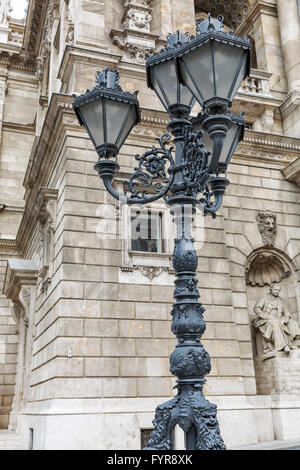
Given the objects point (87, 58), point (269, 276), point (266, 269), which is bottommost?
point (269, 276)

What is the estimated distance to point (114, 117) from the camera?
20.0ft

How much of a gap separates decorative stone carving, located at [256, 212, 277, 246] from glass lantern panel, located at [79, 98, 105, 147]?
8959 millimetres

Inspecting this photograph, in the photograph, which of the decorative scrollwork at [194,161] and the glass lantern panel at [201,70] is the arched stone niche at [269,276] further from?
the glass lantern panel at [201,70]

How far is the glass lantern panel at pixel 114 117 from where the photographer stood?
Answer: 19.8ft

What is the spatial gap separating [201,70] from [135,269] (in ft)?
24.7

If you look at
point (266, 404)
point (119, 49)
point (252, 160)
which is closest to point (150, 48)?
point (119, 49)

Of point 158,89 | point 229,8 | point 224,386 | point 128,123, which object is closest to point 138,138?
point 224,386

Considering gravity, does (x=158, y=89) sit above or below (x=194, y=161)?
above

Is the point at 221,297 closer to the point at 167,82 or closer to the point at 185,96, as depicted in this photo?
the point at 185,96

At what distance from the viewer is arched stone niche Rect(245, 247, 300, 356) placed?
14.0 metres

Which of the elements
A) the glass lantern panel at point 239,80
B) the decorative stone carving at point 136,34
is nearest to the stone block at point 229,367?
the glass lantern panel at point 239,80
